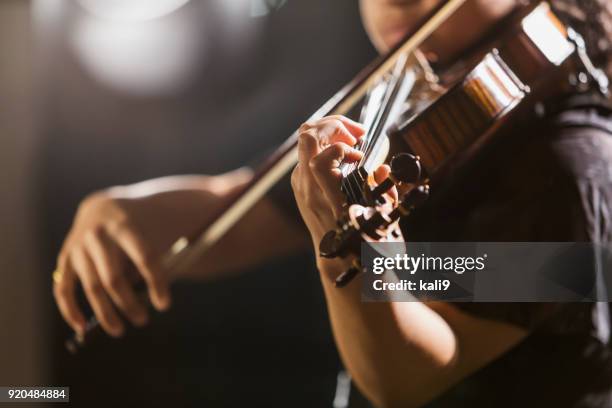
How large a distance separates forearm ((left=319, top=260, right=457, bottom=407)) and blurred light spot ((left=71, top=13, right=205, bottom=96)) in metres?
0.46

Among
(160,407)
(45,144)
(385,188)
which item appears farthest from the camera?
(45,144)

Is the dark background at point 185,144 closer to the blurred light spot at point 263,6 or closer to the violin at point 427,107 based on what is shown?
the blurred light spot at point 263,6

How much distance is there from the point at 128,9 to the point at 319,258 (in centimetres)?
56

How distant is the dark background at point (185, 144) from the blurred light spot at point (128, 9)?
1 centimetres

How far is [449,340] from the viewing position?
25.5 inches

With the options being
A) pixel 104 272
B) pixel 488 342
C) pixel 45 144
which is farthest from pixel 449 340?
pixel 45 144

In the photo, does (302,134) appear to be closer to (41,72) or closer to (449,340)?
(449,340)

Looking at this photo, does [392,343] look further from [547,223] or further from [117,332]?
[117,332]

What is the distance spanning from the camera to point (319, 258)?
64cm

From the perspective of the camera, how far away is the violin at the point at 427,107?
0.58 meters

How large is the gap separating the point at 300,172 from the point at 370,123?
10cm

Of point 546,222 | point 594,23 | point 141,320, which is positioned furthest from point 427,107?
point 141,320

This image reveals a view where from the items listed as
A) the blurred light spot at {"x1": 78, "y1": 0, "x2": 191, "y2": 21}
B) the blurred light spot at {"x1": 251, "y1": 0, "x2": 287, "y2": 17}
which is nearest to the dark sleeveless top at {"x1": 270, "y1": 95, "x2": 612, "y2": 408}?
the blurred light spot at {"x1": 251, "y1": 0, "x2": 287, "y2": 17}

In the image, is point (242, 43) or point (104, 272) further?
point (242, 43)
